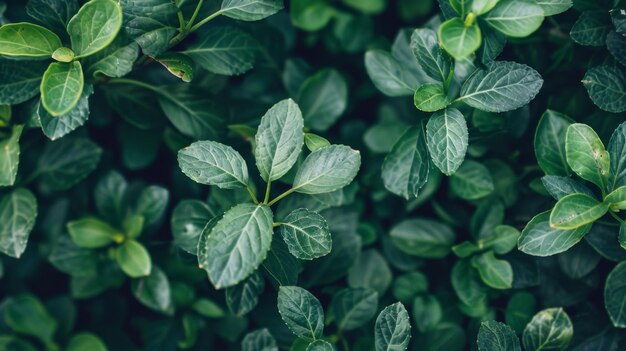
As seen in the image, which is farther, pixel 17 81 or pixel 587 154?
pixel 17 81

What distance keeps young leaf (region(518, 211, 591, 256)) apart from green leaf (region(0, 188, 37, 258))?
1.24 meters

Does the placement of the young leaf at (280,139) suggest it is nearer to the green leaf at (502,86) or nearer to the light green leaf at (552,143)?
the green leaf at (502,86)

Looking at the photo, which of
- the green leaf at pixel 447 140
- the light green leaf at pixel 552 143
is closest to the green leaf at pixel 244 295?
the green leaf at pixel 447 140

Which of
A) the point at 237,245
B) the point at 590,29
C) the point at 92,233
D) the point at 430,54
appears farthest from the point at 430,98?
the point at 92,233

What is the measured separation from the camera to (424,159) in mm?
1386

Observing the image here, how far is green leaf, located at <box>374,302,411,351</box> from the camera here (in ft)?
4.33

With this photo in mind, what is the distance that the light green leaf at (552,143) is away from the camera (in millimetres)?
1404

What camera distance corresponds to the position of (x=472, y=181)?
157 centimetres

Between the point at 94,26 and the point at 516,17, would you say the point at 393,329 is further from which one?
the point at 94,26

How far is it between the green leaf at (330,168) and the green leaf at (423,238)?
17.4 inches

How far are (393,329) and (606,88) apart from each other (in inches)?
31.0

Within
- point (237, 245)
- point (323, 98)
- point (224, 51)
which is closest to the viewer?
point (237, 245)

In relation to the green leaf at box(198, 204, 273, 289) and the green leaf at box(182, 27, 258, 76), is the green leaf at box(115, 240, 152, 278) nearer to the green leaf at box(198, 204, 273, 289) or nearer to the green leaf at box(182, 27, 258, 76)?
the green leaf at box(198, 204, 273, 289)

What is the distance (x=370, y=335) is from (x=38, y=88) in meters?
1.11
